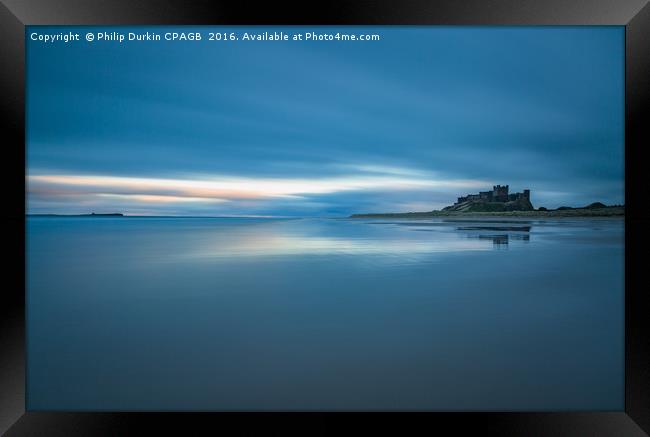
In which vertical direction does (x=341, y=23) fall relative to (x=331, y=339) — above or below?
above

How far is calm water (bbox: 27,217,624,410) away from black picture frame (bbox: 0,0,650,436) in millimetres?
121

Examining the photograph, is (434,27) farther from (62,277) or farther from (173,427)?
(62,277)

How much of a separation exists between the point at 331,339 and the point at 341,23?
262cm

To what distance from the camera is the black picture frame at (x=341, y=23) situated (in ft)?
8.40

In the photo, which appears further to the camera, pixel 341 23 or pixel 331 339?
pixel 331 339

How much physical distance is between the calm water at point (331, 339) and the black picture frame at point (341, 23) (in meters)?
0.12

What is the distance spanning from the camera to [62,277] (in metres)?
5.77

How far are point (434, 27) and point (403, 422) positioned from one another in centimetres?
280

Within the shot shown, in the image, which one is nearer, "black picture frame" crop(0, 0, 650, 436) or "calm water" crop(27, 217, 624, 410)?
"black picture frame" crop(0, 0, 650, 436)

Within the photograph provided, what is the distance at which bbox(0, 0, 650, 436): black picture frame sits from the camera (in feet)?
8.40

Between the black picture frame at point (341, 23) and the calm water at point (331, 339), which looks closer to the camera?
the black picture frame at point (341, 23)

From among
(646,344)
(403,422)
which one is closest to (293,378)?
(403,422)

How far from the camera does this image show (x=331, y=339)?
341 centimetres

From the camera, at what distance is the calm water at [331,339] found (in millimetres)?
2828
